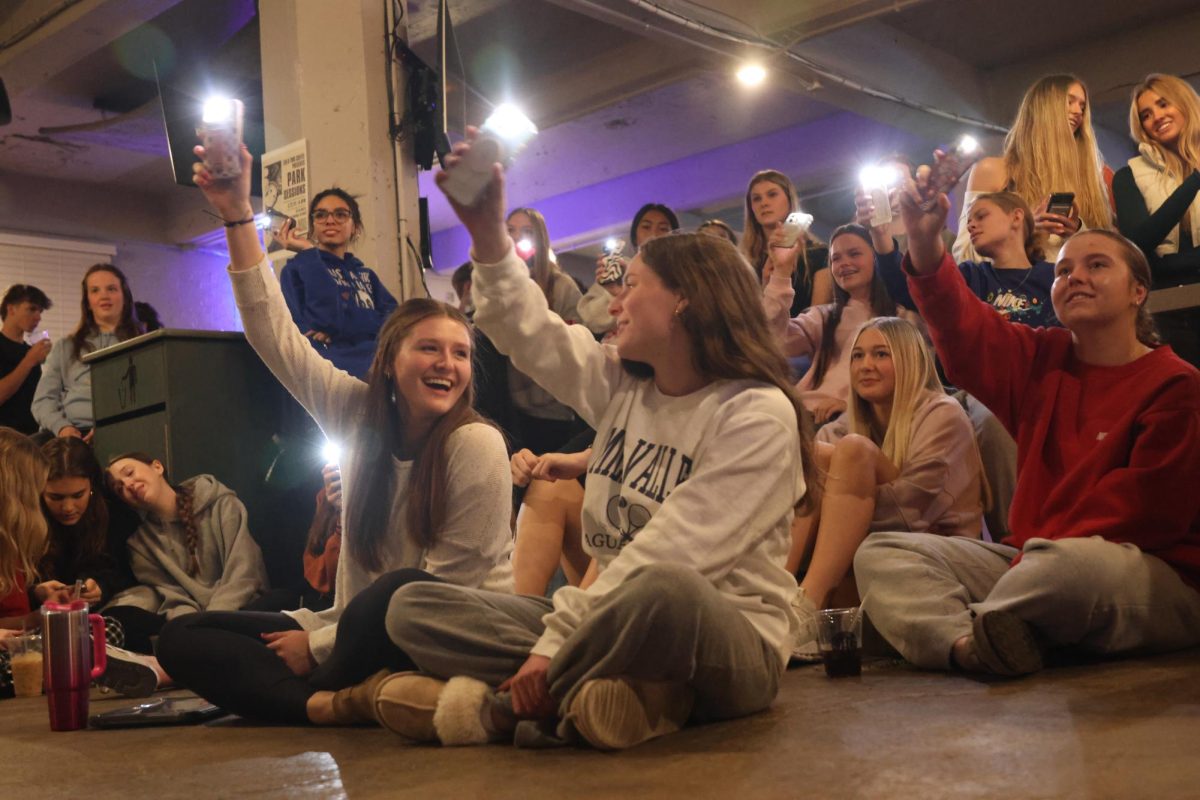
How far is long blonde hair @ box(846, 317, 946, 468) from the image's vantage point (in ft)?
10.9

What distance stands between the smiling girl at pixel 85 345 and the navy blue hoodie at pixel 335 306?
143 centimetres

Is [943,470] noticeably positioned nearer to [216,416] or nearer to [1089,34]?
[216,416]

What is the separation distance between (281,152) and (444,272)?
7377 millimetres

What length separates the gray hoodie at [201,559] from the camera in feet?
13.1

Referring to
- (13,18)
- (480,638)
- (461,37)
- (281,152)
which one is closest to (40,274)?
(13,18)

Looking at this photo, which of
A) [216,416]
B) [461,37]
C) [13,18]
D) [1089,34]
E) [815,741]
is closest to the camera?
[815,741]

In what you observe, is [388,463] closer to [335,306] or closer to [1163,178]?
[335,306]

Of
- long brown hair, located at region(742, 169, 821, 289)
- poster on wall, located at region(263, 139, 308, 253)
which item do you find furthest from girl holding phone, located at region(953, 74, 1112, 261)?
poster on wall, located at region(263, 139, 308, 253)

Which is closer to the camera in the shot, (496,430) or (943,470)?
(496,430)

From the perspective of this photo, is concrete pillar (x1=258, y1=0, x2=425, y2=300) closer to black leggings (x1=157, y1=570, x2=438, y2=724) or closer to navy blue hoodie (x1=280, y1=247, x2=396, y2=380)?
navy blue hoodie (x1=280, y1=247, x2=396, y2=380)

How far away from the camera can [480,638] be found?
1956mm

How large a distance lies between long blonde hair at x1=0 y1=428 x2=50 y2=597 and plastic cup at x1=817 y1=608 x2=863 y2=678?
8.80 ft

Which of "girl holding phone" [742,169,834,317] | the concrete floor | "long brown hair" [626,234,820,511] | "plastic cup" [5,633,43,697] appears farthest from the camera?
"girl holding phone" [742,169,834,317]

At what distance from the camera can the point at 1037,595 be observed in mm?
2316
